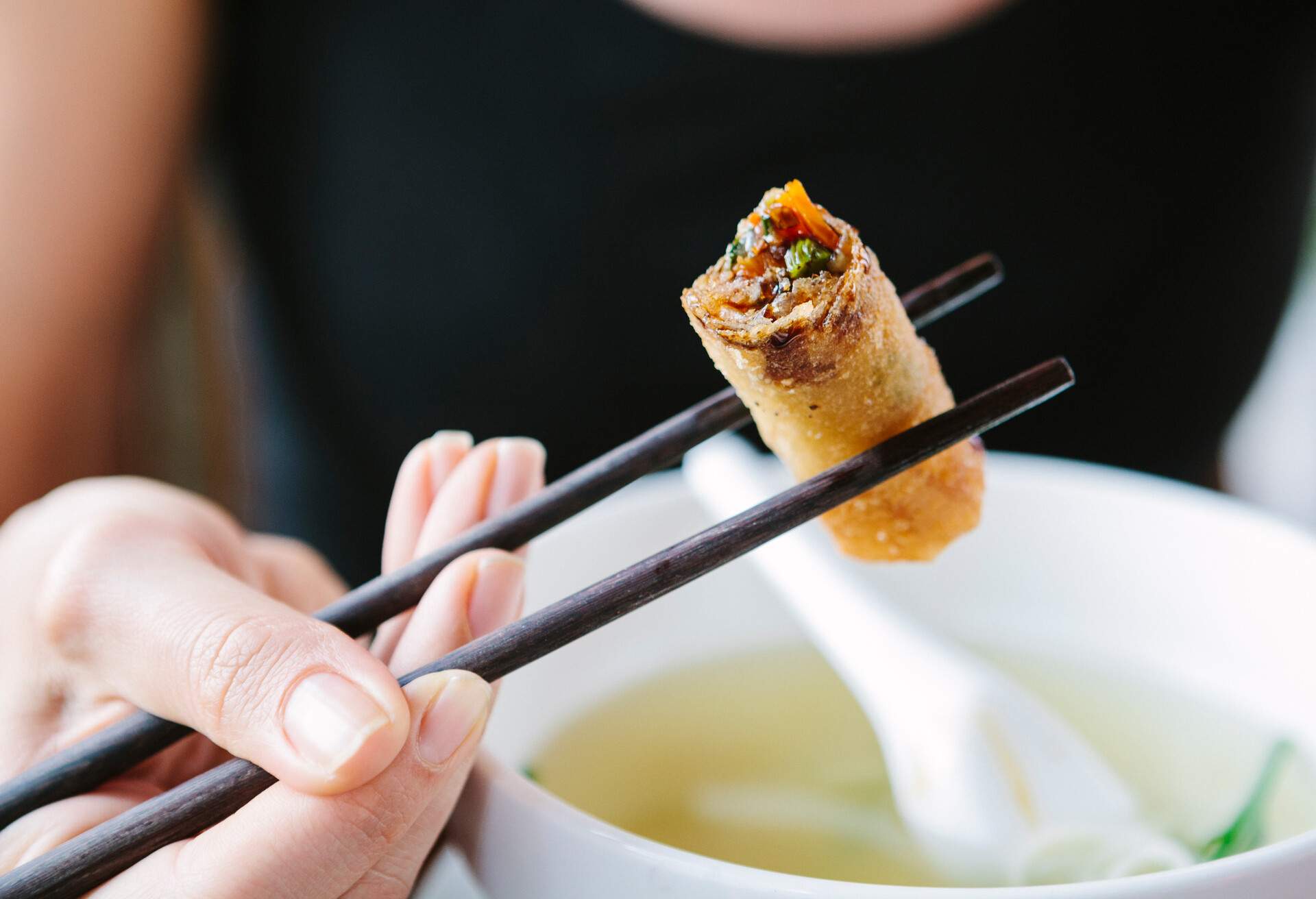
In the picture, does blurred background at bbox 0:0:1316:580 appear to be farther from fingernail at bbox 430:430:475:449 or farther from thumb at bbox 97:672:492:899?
thumb at bbox 97:672:492:899

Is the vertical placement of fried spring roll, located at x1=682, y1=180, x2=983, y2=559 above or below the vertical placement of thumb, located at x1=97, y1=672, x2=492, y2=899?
above

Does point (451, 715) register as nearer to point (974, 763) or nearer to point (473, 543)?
point (473, 543)

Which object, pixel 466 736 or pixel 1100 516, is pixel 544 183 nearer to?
pixel 1100 516

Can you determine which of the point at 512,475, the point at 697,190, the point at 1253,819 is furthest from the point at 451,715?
the point at 697,190

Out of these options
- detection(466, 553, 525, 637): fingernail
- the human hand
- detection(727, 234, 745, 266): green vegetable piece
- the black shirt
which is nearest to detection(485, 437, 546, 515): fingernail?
the human hand

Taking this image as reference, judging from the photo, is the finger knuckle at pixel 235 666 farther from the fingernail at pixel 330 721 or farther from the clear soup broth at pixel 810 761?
the clear soup broth at pixel 810 761
